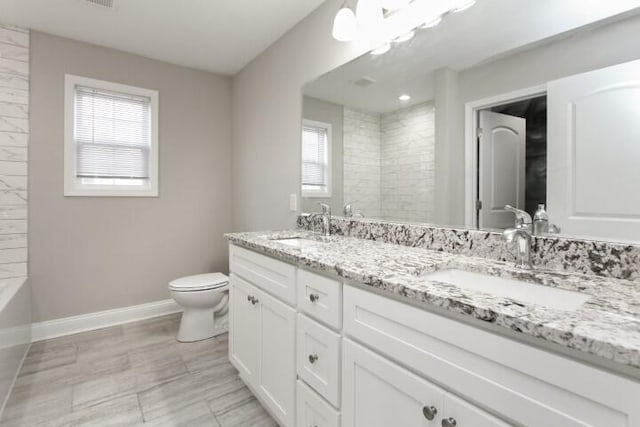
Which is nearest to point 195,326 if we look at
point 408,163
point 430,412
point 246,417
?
point 246,417

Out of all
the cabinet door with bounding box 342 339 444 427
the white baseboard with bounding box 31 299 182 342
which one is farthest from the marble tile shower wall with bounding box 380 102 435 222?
the white baseboard with bounding box 31 299 182 342

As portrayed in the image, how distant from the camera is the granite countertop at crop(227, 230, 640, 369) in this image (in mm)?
546

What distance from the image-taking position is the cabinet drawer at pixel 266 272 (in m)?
1.35

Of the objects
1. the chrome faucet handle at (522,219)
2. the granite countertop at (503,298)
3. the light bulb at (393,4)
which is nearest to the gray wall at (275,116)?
the light bulb at (393,4)

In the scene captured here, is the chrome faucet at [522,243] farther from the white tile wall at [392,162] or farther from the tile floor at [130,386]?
the tile floor at [130,386]

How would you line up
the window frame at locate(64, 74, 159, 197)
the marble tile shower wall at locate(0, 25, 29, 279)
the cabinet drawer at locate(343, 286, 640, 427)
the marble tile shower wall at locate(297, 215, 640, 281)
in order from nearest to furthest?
the cabinet drawer at locate(343, 286, 640, 427)
the marble tile shower wall at locate(297, 215, 640, 281)
the marble tile shower wall at locate(0, 25, 29, 279)
the window frame at locate(64, 74, 159, 197)

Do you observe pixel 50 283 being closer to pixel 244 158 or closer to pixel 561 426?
pixel 244 158

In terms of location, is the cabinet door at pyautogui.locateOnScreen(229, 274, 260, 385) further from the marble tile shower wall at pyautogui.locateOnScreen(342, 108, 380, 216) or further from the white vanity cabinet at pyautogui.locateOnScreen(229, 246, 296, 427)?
the marble tile shower wall at pyautogui.locateOnScreen(342, 108, 380, 216)

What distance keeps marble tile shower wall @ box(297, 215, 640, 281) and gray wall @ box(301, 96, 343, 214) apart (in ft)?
1.00

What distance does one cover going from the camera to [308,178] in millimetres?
2268

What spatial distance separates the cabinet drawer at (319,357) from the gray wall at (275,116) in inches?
49.2

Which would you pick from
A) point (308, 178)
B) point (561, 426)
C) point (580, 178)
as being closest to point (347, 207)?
point (308, 178)

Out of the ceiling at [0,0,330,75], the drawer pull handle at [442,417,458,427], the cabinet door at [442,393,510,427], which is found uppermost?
the ceiling at [0,0,330,75]

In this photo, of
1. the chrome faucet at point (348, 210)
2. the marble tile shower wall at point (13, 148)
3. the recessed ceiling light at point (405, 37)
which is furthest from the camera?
the marble tile shower wall at point (13, 148)
